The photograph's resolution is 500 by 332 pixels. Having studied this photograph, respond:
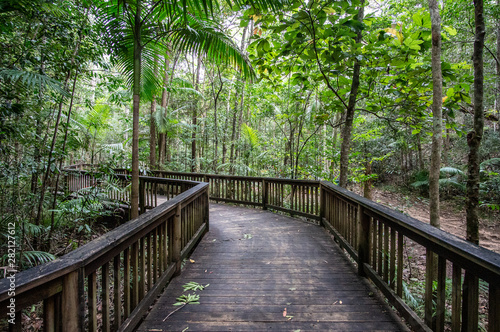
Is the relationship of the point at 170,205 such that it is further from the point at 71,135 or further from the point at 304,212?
the point at 304,212

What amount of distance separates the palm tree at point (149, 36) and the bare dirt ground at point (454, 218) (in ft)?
15.9

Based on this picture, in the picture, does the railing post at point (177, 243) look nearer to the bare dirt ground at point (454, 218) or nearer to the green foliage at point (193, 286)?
the green foliage at point (193, 286)

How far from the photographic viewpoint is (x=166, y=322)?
1.95 metres

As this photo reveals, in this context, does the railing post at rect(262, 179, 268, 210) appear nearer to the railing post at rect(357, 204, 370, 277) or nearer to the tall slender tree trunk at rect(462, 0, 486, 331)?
the railing post at rect(357, 204, 370, 277)

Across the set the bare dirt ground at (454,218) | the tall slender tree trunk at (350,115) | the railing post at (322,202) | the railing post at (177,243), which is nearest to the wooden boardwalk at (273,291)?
the railing post at (177,243)

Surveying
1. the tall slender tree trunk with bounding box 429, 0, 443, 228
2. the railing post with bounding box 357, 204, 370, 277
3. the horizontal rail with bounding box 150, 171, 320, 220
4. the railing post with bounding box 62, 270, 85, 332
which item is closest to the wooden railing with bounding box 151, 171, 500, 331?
the railing post with bounding box 357, 204, 370, 277

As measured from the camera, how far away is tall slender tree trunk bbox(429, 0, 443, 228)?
9.63ft

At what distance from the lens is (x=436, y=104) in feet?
9.89

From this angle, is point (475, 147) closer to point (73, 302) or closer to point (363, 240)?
point (363, 240)

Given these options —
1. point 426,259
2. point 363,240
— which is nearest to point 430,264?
point 426,259

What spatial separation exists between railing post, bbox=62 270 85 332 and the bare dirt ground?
5.64m

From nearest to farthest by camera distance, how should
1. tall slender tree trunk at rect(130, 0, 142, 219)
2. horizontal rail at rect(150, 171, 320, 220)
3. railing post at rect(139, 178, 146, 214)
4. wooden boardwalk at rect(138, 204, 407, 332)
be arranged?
wooden boardwalk at rect(138, 204, 407, 332) → tall slender tree trunk at rect(130, 0, 142, 219) → horizontal rail at rect(150, 171, 320, 220) → railing post at rect(139, 178, 146, 214)

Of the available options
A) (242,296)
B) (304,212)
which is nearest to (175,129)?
(304,212)

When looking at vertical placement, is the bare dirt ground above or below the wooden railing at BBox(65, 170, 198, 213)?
below
